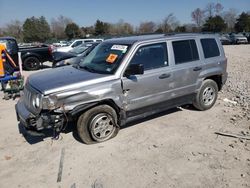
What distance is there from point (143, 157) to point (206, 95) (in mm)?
2843

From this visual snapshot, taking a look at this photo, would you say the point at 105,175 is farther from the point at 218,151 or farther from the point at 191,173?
the point at 218,151

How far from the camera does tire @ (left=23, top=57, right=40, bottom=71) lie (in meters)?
14.5

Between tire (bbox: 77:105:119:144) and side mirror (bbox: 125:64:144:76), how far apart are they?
0.73 m

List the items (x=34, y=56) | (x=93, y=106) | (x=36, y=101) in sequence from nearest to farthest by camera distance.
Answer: (x=36, y=101)
(x=93, y=106)
(x=34, y=56)

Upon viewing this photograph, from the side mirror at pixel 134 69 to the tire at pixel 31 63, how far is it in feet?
37.6

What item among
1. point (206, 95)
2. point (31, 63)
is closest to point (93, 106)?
point (206, 95)

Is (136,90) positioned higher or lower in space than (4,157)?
higher

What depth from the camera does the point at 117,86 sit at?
451cm

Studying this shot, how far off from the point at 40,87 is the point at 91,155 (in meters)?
1.46

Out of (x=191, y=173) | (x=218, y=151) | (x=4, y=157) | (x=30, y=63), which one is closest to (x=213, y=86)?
(x=218, y=151)

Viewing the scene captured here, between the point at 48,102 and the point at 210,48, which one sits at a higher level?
the point at 210,48

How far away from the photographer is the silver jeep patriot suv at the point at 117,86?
13.8 ft

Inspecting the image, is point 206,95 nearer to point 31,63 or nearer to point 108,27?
point 31,63

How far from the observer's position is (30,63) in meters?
14.6
